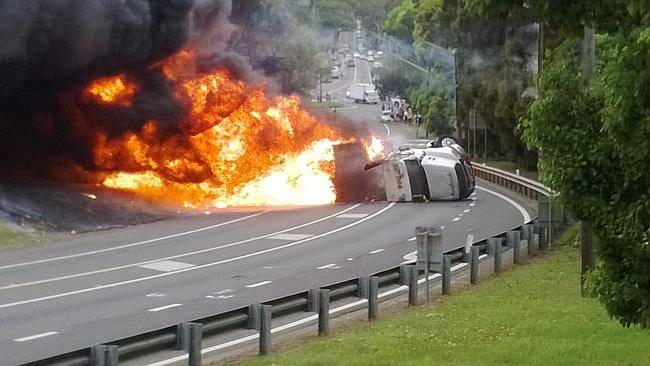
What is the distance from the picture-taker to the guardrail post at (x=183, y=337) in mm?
9352

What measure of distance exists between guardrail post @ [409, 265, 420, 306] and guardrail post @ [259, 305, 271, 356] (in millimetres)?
3698

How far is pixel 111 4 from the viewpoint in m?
28.9

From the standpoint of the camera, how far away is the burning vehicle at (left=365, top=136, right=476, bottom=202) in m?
32.5

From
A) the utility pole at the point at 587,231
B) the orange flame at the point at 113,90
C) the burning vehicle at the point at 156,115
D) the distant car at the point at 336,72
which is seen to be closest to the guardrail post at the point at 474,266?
the utility pole at the point at 587,231

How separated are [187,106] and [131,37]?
2885 millimetres

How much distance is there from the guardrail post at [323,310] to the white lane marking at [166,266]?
24.2 feet

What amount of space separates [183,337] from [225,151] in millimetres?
22925

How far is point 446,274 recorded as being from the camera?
1515 cm

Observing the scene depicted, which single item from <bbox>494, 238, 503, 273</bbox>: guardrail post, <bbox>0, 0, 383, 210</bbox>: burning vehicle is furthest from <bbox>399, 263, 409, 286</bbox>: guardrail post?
<bbox>0, 0, 383, 210</bbox>: burning vehicle

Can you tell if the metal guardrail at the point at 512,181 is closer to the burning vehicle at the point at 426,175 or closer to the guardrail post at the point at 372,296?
the burning vehicle at the point at 426,175

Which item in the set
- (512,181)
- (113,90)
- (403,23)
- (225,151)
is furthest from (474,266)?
(403,23)

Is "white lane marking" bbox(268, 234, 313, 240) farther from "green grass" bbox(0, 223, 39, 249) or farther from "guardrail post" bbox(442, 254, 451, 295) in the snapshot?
"guardrail post" bbox(442, 254, 451, 295)

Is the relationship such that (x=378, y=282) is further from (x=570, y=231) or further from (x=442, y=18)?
(x=442, y=18)

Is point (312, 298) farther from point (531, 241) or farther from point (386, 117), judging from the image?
point (386, 117)
